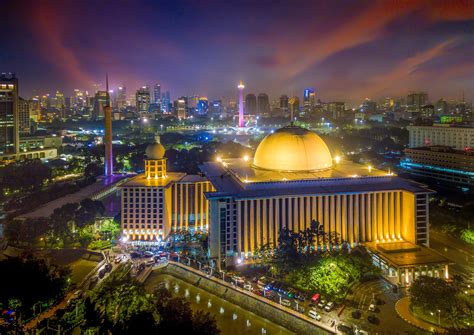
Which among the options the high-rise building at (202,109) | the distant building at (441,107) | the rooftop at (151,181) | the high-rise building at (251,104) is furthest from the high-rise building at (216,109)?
the rooftop at (151,181)

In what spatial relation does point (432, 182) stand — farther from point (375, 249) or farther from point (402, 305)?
point (402, 305)

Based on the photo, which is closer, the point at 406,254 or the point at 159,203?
the point at 406,254

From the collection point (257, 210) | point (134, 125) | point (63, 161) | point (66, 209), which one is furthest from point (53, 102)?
point (257, 210)

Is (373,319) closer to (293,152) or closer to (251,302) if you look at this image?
(251,302)

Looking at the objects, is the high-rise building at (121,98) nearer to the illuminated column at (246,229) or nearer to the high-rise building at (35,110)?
the high-rise building at (35,110)

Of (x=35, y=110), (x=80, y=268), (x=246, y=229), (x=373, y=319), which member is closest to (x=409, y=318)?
(x=373, y=319)

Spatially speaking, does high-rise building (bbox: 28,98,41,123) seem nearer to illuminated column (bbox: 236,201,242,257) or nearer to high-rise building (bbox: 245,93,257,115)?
high-rise building (bbox: 245,93,257,115)

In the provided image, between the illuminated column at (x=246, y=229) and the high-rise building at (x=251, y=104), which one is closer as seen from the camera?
the illuminated column at (x=246, y=229)
